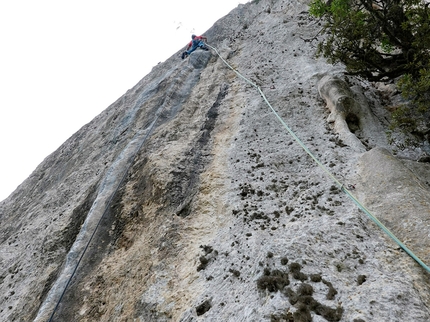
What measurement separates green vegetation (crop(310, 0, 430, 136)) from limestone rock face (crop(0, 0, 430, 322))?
1088 mm

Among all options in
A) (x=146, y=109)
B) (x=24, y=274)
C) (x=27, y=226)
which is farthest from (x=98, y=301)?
(x=146, y=109)

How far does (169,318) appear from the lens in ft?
21.1

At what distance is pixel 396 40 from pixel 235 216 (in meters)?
7.48

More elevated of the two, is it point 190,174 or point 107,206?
point 107,206

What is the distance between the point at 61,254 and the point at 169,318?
18.1 feet

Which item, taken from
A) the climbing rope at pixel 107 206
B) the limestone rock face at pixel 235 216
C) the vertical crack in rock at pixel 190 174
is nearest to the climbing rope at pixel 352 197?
the limestone rock face at pixel 235 216

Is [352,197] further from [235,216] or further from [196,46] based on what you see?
[196,46]

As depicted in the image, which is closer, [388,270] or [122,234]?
[388,270]

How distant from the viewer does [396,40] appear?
32.5 ft

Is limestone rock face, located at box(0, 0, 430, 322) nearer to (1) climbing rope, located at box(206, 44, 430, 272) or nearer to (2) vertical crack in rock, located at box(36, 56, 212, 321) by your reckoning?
(2) vertical crack in rock, located at box(36, 56, 212, 321)

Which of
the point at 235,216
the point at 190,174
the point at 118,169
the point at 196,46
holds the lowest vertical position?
the point at 235,216

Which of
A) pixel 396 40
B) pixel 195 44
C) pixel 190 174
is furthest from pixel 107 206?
pixel 195 44

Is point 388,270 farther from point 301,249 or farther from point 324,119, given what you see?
point 324,119

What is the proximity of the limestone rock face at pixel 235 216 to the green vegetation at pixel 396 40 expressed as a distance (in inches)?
42.8
